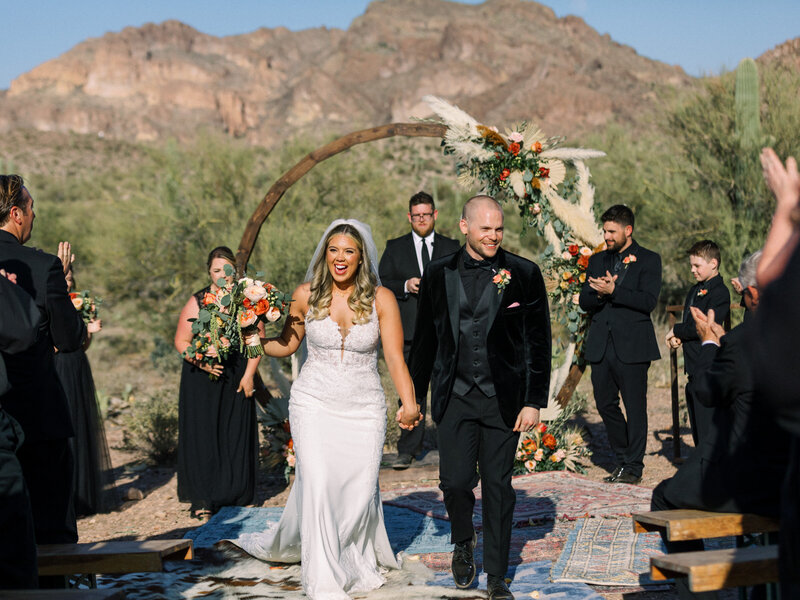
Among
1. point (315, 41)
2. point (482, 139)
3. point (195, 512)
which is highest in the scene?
point (315, 41)

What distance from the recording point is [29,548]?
10.9 feet

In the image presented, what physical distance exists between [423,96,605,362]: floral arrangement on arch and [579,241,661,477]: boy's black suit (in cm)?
53

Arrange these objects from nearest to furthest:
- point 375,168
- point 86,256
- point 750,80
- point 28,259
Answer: point 28,259 → point 750,80 → point 375,168 → point 86,256

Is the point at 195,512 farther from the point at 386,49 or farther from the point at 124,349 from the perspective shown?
the point at 386,49

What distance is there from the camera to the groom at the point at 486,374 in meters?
4.86

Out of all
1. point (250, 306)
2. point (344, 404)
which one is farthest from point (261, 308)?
point (344, 404)

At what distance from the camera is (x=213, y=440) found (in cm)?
723

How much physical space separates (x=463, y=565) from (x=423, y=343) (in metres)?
1.36

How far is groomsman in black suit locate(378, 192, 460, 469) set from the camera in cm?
812

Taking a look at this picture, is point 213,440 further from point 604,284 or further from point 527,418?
point 604,284

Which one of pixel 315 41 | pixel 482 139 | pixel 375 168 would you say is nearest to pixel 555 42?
pixel 315 41

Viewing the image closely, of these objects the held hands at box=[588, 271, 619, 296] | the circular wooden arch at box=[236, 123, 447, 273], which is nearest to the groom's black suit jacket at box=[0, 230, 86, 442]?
the circular wooden arch at box=[236, 123, 447, 273]

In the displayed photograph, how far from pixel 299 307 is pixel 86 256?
719 inches

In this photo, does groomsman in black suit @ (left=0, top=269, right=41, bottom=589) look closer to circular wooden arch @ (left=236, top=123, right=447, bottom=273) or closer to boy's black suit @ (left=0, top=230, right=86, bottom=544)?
→ boy's black suit @ (left=0, top=230, right=86, bottom=544)
